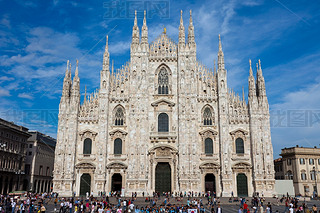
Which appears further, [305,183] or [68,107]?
[305,183]

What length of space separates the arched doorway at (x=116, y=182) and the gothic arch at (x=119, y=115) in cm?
764

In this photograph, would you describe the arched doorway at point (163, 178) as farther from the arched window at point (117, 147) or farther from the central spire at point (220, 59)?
the central spire at point (220, 59)

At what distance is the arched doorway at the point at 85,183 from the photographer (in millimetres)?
44188

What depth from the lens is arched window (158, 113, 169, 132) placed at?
151 ft

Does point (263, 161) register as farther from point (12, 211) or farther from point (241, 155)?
point (12, 211)

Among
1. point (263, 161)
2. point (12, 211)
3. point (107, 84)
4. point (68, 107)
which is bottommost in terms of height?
point (12, 211)

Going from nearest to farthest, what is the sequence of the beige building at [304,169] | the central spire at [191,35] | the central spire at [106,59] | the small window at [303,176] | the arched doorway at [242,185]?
1. the arched doorway at [242,185]
2. the central spire at [106,59]
3. the central spire at [191,35]
4. the beige building at [304,169]
5. the small window at [303,176]

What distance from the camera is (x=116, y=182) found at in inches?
1763

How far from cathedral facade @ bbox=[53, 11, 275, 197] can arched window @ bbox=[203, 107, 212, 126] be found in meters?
0.15

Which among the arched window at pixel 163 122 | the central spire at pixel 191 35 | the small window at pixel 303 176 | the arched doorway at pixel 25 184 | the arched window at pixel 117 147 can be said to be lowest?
the arched doorway at pixel 25 184

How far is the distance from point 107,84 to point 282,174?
149ft

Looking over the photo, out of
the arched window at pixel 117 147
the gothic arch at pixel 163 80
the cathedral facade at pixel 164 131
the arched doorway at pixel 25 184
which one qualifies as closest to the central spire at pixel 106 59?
the cathedral facade at pixel 164 131

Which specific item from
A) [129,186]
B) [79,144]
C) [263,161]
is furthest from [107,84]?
[263,161]

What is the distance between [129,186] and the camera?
142 ft
